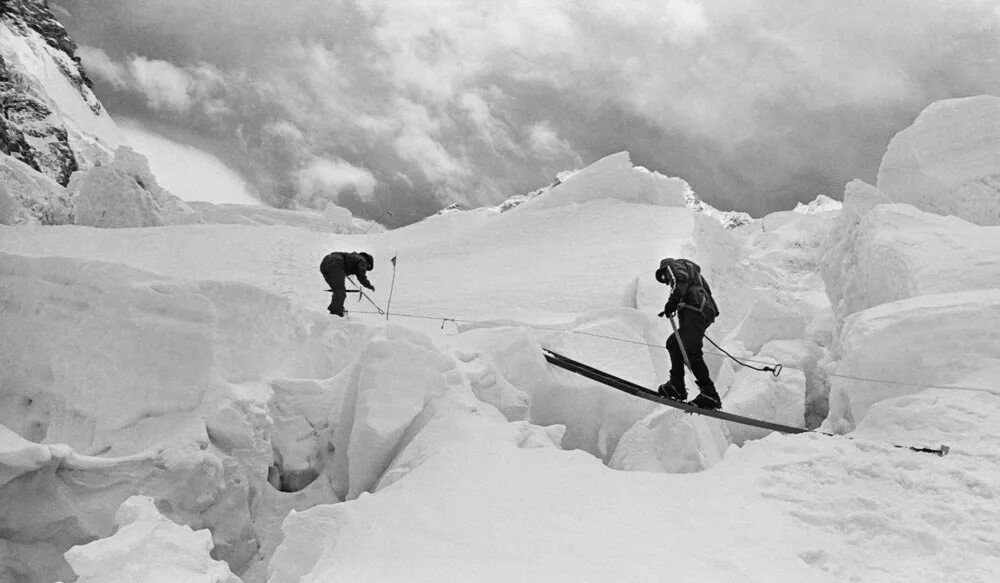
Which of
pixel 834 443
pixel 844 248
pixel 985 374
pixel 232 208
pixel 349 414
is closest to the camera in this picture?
pixel 834 443

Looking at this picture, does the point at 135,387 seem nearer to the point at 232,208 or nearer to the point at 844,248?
the point at 844,248

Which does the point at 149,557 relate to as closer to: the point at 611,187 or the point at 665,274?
the point at 665,274

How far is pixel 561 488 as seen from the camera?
401cm

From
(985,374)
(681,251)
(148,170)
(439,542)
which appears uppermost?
(148,170)

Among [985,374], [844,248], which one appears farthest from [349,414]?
[844,248]

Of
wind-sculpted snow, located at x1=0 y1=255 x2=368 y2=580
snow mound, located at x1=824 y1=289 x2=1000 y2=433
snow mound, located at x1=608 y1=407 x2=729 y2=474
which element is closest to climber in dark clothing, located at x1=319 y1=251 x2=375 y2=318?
wind-sculpted snow, located at x1=0 y1=255 x2=368 y2=580

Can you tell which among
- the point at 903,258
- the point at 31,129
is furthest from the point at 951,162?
the point at 31,129

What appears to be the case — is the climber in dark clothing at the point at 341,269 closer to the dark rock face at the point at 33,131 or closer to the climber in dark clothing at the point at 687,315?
the climber in dark clothing at the point at 687,315

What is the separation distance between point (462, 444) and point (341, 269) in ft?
16.4

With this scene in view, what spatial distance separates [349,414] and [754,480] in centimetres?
338

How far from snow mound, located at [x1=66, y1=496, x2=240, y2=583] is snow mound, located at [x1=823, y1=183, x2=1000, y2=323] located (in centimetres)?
774

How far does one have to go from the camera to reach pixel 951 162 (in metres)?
13.6

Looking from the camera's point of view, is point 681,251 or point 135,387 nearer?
point 135,387

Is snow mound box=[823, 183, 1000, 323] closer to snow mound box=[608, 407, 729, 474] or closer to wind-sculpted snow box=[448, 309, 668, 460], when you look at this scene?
snow mound box=[608, 407, 729, 474]
